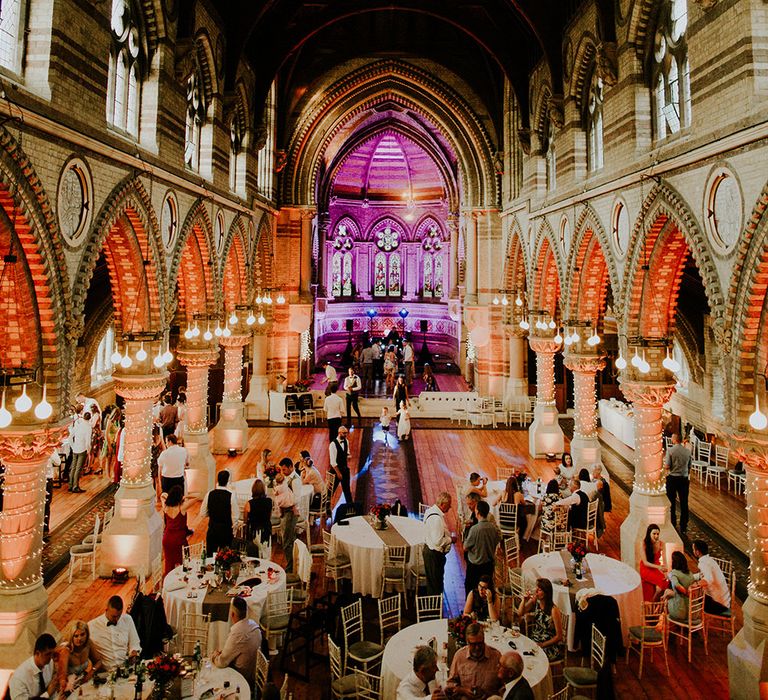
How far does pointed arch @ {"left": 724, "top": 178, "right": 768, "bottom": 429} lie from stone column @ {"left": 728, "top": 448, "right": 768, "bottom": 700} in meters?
0.73

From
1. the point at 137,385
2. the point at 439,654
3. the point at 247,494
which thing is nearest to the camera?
the point at 439,654

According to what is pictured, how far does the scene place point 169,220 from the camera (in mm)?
11562

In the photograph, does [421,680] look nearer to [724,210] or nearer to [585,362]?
[724,210]

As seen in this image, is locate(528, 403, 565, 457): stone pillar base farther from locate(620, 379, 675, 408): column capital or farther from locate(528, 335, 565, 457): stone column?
locate(620, 379, 675, 408): column capital

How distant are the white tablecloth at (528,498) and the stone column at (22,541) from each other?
720cm

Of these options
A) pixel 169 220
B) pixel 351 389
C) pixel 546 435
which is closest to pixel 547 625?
pixel 169 220

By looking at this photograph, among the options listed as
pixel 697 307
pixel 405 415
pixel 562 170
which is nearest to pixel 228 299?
pixel 405 415

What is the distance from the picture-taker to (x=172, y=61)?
11.3 meters

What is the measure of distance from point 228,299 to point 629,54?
12.0 meters

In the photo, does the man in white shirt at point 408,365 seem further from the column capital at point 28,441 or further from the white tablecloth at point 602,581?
the column capital at point 28,441

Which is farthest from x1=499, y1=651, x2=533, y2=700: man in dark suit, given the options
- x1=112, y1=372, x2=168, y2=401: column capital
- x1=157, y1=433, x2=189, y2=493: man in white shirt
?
x1=157, y1=433, x2=189, y2=493: man in white shirt

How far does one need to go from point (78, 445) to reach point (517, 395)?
1448cm

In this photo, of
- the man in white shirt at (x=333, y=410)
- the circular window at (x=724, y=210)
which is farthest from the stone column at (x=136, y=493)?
the circular window at (x=724, y=210)

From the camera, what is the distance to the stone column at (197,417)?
13.9m
